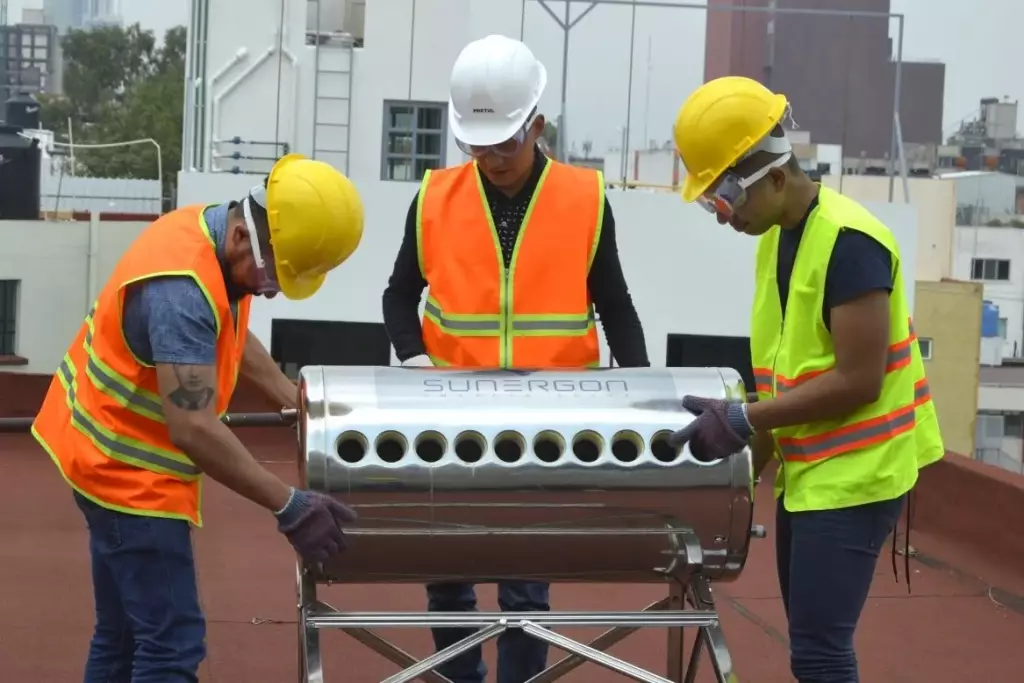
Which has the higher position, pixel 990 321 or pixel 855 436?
pixel 855 436

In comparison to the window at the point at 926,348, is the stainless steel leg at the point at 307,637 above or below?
above

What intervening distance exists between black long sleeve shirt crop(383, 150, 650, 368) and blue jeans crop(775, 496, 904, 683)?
82 centimetres

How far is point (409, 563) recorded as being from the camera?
10.4 ft

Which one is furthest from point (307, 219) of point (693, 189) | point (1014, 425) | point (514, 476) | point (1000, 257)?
point (1000, 257)

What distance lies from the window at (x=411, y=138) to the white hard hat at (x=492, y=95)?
10.8 metres

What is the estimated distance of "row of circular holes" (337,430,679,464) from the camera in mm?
3064

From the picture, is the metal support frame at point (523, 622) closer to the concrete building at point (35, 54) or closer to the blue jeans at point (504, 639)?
the blue jeans at point (504, 639)

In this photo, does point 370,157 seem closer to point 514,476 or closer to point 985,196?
point 514,476

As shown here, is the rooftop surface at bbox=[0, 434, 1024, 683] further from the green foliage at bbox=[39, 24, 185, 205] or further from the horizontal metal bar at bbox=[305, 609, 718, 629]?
the green foliage at bbox=[39, 24, 185, 205]

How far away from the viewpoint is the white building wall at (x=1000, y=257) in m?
44.7

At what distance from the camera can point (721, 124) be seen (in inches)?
121

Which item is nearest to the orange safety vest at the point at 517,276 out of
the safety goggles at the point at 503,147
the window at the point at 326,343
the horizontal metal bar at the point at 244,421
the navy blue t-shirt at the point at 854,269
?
the safety goggles at the point at 503,147

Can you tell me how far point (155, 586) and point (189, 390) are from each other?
50cm

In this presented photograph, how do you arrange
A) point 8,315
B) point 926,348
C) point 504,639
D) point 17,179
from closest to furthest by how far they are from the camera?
point 504,639 < point 8,315 < point 17,179 < point 926,348
